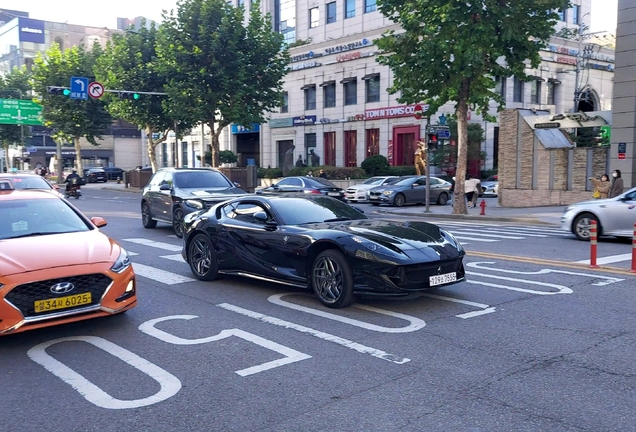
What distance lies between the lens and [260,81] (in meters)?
39.0

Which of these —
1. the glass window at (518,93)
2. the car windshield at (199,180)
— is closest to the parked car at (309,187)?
the car windshield at (199,180)

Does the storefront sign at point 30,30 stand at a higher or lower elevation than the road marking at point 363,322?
higher

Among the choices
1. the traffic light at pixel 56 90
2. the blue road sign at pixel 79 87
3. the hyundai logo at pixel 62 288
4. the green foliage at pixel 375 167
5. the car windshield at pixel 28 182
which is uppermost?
the blue road sign at pixel 79 87

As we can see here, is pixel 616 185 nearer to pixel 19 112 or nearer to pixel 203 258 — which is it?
pixel 203 258

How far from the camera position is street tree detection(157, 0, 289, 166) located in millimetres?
36562

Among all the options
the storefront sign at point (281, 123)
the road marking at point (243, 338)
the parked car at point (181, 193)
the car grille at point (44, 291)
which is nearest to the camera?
the road marking at point (243, 338)

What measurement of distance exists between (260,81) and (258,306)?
32.4m

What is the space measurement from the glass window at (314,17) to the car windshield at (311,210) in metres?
45.6

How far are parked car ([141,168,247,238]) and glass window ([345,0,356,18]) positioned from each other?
34636mm

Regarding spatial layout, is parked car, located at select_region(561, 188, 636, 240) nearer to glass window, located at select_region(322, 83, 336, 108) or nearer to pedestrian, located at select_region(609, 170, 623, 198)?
pedestrian, located at select_region(609, 170, 623, 198)

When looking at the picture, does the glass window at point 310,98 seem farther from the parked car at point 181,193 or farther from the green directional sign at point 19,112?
the parked car at point 181,193

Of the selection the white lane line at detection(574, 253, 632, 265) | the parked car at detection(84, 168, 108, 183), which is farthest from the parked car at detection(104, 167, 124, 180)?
the white lane line at detection(574, 253, 632, 265)

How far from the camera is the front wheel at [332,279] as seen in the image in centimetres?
761

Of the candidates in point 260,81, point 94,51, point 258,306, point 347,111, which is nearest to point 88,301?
point 258,306
